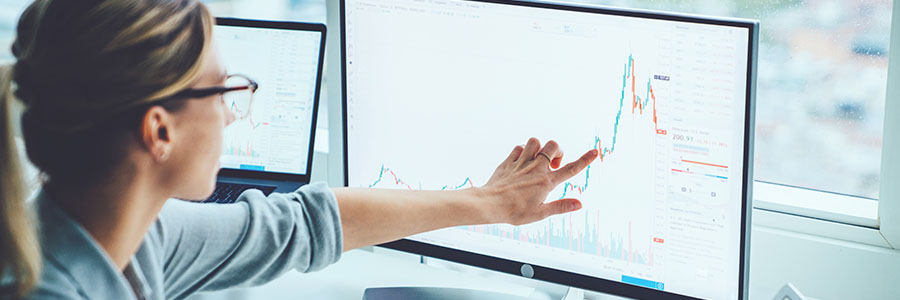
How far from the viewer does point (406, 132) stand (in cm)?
108

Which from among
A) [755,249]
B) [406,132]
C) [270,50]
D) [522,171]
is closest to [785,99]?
[755,249]

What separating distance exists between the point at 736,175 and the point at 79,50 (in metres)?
0.68

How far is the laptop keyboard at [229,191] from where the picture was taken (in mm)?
1264

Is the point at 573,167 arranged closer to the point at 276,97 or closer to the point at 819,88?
the point at 819,88

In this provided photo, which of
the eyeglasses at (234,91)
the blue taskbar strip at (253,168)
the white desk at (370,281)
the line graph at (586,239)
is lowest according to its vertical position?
the white desk at (370,281)

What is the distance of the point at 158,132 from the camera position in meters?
0.70

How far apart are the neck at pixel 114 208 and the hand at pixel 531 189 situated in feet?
1.32

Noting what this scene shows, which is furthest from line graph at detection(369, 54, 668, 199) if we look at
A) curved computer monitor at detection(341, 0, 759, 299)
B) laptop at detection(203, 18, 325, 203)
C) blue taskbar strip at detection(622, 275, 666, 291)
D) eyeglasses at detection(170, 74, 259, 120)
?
laptop at detection(203, 18, 325, 203)

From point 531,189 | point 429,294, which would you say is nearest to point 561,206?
point 531,189

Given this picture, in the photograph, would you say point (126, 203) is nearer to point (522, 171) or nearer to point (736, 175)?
point (522, 171)

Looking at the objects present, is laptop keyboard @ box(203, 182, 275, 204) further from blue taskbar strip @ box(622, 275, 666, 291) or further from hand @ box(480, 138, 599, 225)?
blue taskbar strip @ box(622, 275, 666, 291)

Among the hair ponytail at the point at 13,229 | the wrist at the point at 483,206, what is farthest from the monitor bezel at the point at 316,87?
the hair ponytail at the point at 13,229

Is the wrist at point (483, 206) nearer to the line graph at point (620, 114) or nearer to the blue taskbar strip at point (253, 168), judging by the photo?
the line graph at point (620, 114)

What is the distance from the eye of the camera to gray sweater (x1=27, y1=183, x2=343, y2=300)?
2.76ft
